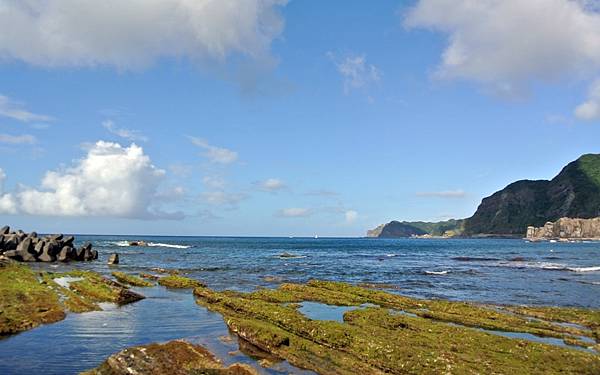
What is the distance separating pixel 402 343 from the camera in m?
21.8

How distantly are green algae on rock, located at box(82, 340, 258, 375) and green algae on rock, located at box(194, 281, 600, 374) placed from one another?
3.25 metres

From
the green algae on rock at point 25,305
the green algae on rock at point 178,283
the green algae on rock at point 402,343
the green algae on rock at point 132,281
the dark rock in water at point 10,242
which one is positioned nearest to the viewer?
the green algae on rock at point 402,343

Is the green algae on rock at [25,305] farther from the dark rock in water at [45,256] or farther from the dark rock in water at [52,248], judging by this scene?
the dark rock in water at [52,248]

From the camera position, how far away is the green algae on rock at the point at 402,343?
1888 cm

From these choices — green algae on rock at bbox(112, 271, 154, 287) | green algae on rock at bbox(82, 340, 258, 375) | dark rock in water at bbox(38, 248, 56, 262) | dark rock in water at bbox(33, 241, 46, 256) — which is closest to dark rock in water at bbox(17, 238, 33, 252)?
dark rock in water at bbox(33, 241, 46, 256)

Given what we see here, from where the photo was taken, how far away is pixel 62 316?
26922 mm

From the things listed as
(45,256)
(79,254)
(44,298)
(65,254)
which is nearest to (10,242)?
(45,256)

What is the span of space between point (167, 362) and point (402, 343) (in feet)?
38.1

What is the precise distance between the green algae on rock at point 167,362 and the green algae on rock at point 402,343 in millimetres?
3250

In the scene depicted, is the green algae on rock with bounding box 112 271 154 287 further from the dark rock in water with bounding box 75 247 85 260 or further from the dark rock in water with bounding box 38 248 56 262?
the dark rock in water with bounding box 75 247 85 260

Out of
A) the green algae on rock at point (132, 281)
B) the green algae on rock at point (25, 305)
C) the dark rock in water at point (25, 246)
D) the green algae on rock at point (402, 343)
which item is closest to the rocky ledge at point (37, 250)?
the dark rock in water at point (25, 246)

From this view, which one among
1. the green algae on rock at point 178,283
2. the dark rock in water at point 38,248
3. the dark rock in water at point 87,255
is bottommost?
the green algae on rock at point 178,283

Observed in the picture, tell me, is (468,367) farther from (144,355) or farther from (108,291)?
(108,291)

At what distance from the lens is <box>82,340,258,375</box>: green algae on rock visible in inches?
626
